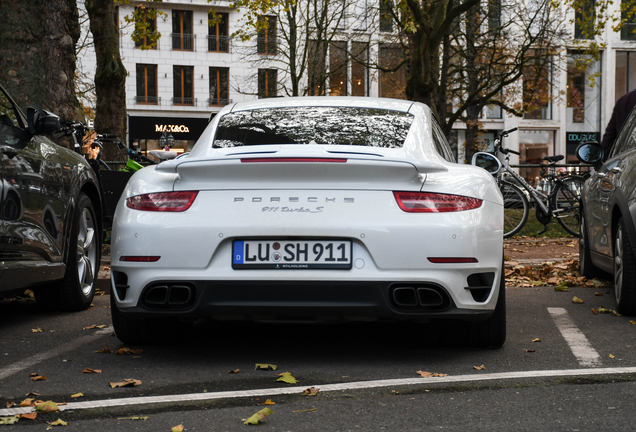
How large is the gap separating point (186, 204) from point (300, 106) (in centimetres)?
122

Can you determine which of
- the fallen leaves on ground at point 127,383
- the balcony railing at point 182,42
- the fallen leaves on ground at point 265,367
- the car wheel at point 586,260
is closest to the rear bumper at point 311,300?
the fallen leaves on ground at point 265,367

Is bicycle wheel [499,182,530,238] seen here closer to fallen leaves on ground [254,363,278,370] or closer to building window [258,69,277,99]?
fallen leaves on ground [254,363,278,370]

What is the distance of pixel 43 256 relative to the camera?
5.24 meters

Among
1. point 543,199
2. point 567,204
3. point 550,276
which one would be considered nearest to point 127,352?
point 550,276

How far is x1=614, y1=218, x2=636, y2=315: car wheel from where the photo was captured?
557 cm

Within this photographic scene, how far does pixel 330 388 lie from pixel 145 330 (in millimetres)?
1407

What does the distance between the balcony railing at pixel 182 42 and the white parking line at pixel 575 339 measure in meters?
43.6

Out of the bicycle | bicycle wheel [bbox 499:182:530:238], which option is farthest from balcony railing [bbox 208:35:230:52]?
bicycle wheel [bbox 499:182:530:238]

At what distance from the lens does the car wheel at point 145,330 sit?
4.52m

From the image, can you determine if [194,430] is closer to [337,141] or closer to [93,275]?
[337,141]

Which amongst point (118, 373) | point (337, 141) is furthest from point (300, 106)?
Answer: point (118, 373)

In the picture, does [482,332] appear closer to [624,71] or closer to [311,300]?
[311,300]

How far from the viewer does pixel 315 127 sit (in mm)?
4594

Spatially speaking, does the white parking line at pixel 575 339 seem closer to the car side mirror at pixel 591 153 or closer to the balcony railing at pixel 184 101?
the car side mirror at pixel 591 153
